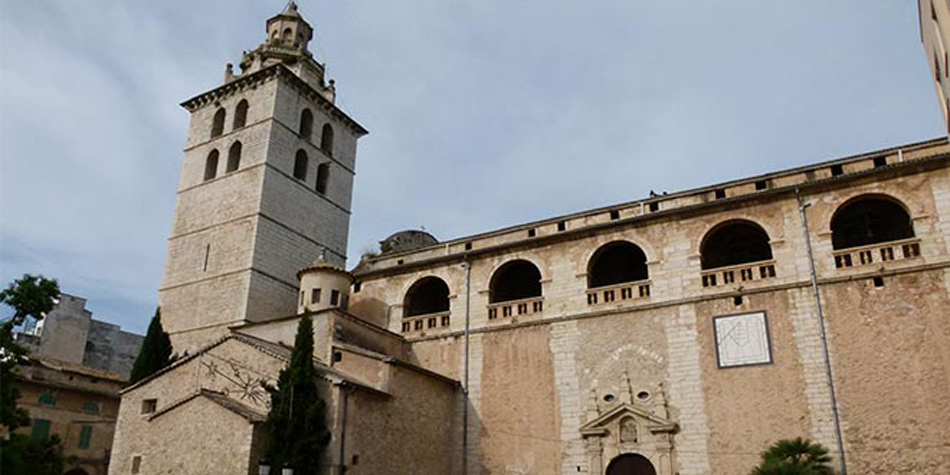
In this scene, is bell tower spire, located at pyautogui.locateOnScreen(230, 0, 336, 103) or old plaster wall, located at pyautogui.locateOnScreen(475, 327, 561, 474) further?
bell tower spire, located at pyautogui.locateOnScreen(230, 0, 336, 103)

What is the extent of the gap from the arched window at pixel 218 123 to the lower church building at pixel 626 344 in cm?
737

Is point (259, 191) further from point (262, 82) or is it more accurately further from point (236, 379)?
point (236, 379)

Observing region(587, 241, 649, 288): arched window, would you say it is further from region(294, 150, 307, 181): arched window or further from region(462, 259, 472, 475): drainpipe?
region(294, 150, 307, 181): arched window

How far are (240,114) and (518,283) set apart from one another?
1515cm

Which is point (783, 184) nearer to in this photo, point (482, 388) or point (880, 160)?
point (880, 160)

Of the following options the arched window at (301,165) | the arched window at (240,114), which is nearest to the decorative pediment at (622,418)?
the arched window at (301,165)

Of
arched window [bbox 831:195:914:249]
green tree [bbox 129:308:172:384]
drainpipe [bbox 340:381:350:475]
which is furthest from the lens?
green tree [bbox 129:308:172:384]

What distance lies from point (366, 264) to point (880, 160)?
684 inches

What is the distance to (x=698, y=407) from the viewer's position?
19594 millimetres

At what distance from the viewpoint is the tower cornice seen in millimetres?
31594

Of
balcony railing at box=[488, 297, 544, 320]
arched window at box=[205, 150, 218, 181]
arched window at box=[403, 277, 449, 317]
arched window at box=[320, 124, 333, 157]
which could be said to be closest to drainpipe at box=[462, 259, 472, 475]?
balcony railing at box=[488, 297, 544, 320]

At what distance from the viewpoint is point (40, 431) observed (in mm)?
26578

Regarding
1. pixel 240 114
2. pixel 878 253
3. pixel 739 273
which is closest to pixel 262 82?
pixel 240 114

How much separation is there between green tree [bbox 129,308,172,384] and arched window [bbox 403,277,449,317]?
8976mm
